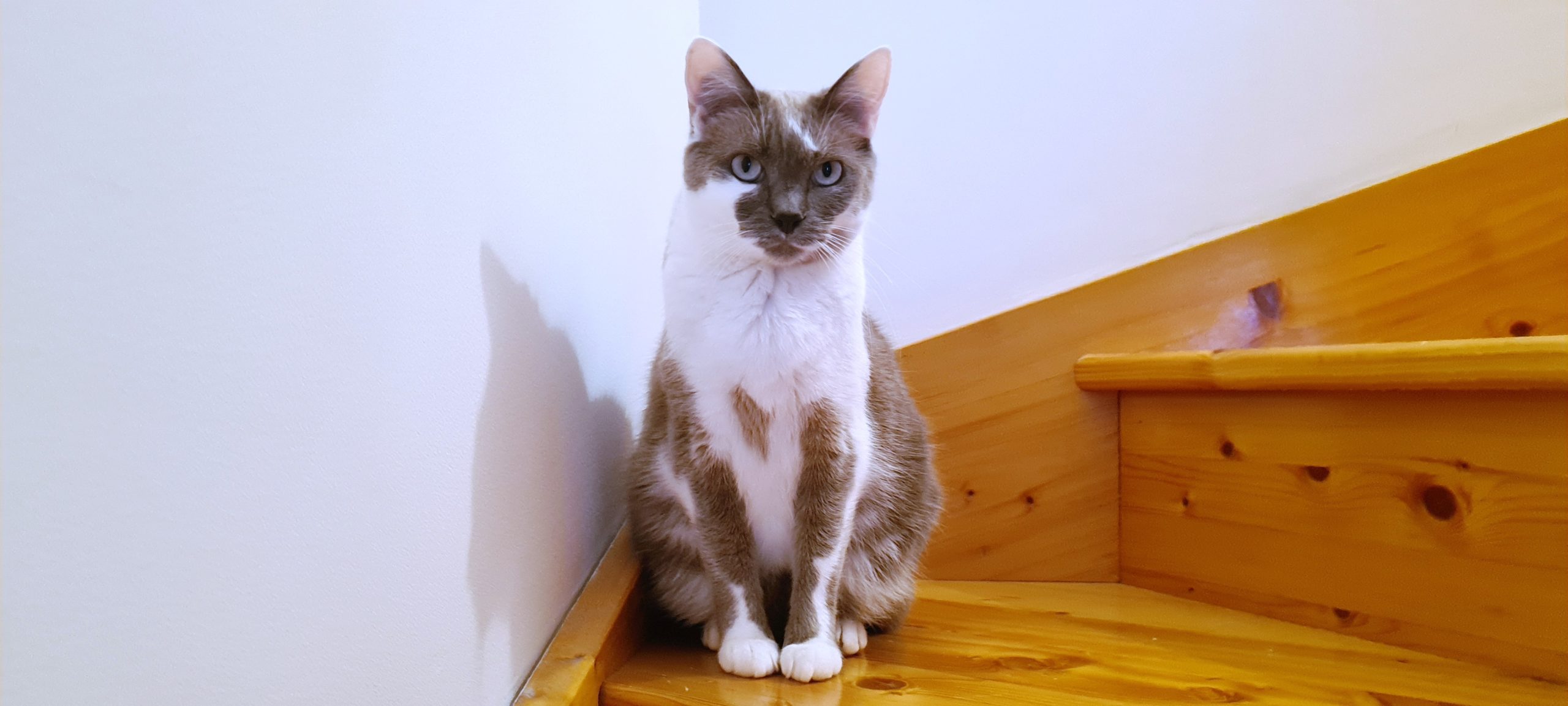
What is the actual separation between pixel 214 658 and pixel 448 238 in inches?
15.0

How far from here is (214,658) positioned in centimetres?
42

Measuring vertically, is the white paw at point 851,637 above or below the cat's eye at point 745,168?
below

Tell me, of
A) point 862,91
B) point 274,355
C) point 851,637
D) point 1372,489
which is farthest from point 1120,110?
point 274,355

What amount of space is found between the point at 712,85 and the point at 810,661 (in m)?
0.66

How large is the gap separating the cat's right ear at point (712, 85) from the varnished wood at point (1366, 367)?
0.68m

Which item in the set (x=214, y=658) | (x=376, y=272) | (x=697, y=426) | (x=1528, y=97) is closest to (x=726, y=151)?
(x=697, y=426)

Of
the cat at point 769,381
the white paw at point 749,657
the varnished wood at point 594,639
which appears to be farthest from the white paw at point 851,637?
the varnished wood at point 594,639

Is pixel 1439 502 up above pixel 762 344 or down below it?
below

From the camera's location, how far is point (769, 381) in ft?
3.06

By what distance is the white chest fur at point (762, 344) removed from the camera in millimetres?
937

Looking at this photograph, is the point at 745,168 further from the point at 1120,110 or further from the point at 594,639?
the point at 1120,110

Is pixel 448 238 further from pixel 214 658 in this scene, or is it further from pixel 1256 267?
pixel 1256 267

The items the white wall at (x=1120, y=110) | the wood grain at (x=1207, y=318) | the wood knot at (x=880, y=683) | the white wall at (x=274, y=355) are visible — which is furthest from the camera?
the white wall at (x=1120, y=110)

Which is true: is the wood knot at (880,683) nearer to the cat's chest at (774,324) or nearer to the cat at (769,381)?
the cat at (769,381)
